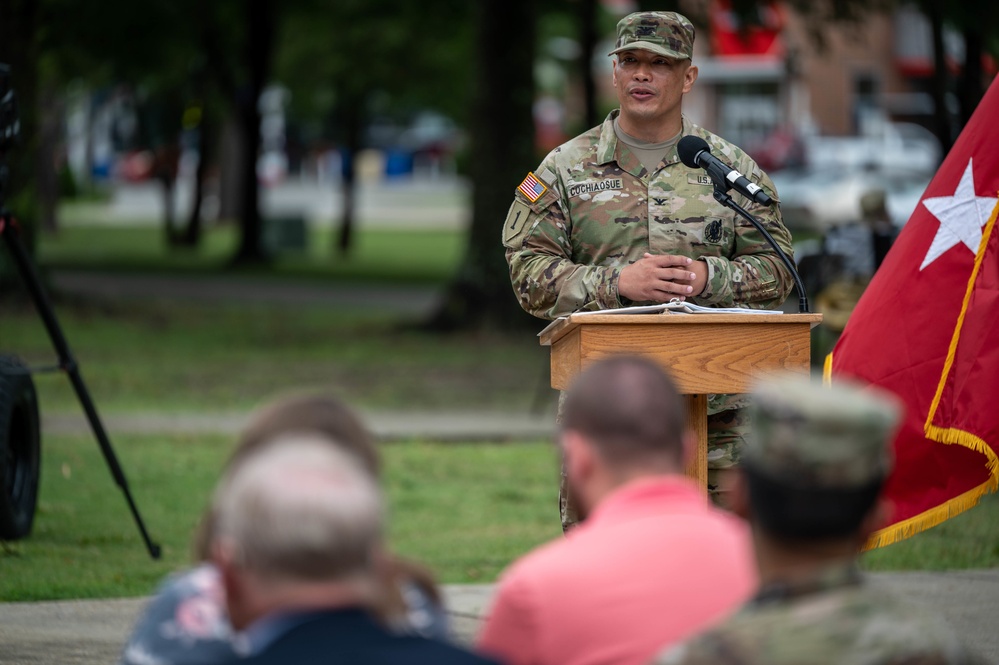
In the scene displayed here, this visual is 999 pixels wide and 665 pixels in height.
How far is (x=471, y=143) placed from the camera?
19.6m

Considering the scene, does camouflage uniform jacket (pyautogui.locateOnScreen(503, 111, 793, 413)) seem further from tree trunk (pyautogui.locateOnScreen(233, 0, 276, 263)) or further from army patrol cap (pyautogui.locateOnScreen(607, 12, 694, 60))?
tree trunk (pyautogui.locateOnScreen(233, 0, 276, 263))

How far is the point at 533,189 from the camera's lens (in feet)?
18.0

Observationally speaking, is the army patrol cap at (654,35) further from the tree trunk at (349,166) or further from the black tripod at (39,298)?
the tree trunk at (349,166)

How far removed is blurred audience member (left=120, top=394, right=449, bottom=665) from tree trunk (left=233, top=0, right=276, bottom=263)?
25.6 m

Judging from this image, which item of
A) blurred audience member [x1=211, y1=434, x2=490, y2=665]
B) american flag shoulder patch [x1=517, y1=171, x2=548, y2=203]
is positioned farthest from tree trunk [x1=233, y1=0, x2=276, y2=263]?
blurred audience member [x1=211, y1=434, x2=490, y2=665]

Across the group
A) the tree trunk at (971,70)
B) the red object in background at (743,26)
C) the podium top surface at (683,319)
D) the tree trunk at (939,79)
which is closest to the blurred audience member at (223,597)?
the podium top surface at (683,319)

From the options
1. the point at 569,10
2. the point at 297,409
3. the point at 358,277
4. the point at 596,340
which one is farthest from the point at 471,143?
the point at 297,409

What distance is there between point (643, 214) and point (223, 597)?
285 centimetres

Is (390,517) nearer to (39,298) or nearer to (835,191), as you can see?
(39,298)

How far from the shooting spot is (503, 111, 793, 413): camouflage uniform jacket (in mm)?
5395

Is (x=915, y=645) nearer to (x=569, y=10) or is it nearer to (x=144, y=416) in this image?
(x=144, y=416)

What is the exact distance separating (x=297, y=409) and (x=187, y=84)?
108ft

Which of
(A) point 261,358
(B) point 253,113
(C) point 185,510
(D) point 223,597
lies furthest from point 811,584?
(B) point 253,113

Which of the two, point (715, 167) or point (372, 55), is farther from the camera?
point (372, 55)
